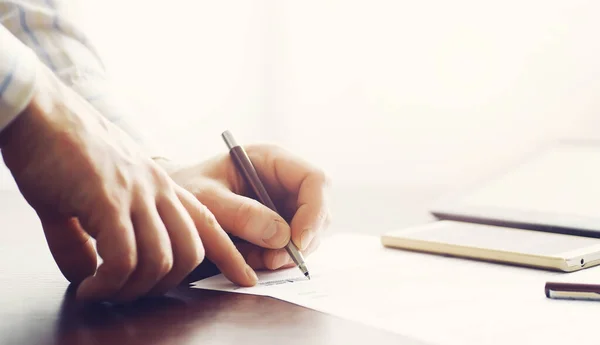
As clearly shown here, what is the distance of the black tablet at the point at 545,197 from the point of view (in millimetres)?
848

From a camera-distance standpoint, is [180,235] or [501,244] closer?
[180,235]

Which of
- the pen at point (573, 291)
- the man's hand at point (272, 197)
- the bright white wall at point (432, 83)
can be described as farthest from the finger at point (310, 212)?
the bright white wall at point (432, 83)

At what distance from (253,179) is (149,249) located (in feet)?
0.80

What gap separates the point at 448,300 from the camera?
592mm

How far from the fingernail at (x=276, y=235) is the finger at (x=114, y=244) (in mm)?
190

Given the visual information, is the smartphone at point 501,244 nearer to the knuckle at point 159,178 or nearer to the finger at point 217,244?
the finger at point 217,244

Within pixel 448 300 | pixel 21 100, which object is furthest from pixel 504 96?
pixel 21 100

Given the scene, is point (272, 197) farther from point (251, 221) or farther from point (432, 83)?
point (432, 83)

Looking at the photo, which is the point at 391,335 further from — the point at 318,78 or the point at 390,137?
the point at 318,78

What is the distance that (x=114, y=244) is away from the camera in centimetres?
50

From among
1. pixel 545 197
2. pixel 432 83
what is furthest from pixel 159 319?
pixel 432 83

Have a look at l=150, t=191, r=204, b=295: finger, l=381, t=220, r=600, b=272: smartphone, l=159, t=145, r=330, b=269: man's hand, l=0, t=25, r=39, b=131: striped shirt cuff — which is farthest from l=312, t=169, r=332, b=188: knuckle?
l=0, t=25, r=39, b=131: striped shirt cuff

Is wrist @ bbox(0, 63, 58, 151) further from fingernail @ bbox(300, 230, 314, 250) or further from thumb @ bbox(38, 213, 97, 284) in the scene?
fingernail @ bbox(300, 230, 314, 250)

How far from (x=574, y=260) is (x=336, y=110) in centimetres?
Result: 92
